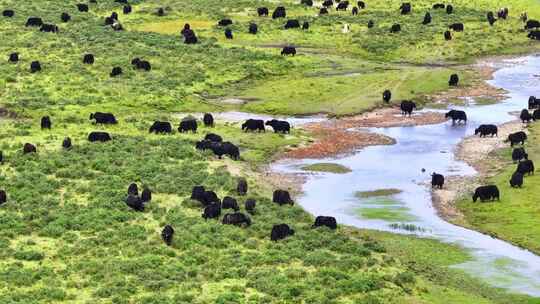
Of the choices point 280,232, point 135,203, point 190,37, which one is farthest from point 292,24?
point 280,232

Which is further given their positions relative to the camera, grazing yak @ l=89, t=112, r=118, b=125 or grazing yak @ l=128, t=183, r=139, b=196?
grazing yak @ l=89, t=112, r=118, b=125

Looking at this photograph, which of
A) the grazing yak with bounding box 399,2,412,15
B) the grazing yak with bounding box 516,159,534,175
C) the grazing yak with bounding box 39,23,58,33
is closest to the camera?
the grazing yak with bounding box 516,159,534,175

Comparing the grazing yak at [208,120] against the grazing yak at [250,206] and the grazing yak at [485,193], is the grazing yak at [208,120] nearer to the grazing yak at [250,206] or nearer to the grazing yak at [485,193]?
the grazing yak at [250,206]

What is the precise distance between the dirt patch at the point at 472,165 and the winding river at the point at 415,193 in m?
0.49

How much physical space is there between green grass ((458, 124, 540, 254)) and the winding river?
2.09 feet

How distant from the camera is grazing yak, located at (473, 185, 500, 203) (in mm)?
50062

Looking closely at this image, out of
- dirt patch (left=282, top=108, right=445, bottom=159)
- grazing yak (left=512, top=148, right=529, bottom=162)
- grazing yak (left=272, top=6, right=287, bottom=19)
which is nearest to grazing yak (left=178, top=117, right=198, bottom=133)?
dirt patch (left=282, top=108, right=445, bottom=159)

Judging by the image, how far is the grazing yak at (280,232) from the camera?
4366cm

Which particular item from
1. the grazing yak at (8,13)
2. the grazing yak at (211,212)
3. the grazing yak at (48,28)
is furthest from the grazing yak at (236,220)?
the grazing yak at (8,13)

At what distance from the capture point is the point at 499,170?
55.9 metres

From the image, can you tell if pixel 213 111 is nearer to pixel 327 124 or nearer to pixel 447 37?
pixel 327 124

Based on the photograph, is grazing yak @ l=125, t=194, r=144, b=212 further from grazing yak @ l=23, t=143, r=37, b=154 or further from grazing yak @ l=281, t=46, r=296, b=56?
grazing yak @ l=281, t=46, r=296, b=56

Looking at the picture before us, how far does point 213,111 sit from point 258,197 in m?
20.4

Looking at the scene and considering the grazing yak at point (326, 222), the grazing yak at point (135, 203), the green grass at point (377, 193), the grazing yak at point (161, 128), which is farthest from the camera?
the grazing yak at point (161, 128)
